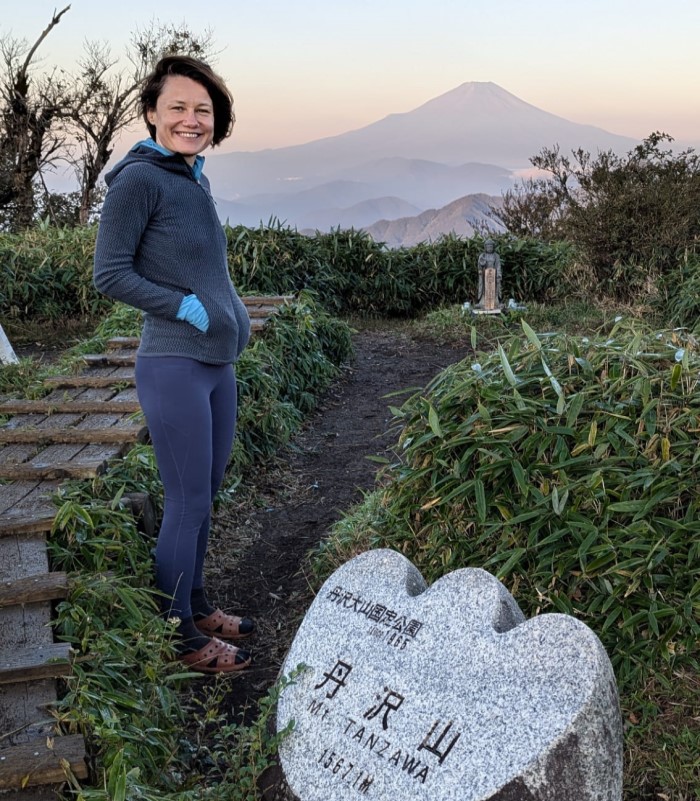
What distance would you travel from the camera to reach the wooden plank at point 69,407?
4520 millimetres

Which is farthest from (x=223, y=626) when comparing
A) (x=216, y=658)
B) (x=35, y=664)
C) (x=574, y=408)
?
(x=574, y=408)

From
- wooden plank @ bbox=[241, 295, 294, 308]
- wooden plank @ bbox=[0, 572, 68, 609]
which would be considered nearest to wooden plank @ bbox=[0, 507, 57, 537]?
wooden plank @ bbox=[0, 572, 68, 609]

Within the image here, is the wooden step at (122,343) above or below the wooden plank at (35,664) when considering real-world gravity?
above

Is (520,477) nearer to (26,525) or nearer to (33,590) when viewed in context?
(33,590)

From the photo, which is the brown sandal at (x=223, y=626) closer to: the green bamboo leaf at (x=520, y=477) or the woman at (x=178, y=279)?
the woman at (x=178, y=279)

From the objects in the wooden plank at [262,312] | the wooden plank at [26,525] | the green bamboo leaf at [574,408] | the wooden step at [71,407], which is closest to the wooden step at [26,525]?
the wooden plank at [26,525]

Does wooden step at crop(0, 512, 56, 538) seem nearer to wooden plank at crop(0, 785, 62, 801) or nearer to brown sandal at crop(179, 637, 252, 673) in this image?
brown sandal at crop(179, 637, 252, 673)

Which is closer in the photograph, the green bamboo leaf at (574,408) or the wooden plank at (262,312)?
the green bamboo leaf at (574,408)

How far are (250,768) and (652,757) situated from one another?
116 centimetres

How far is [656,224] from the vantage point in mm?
8805

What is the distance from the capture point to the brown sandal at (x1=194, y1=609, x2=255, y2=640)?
10.7 ft

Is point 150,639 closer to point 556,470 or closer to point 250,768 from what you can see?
point 250,768

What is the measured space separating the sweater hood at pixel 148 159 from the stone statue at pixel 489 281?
23.2 ft

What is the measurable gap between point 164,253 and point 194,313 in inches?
8.9
